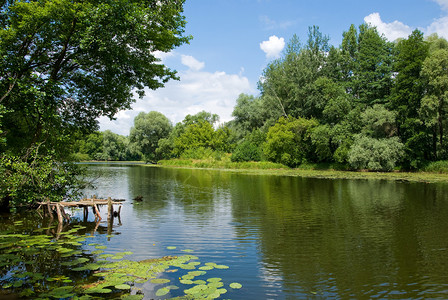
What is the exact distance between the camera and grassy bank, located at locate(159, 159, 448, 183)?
114 feet

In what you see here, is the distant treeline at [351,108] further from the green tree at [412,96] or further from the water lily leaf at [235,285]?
the water lily leaf at [235,285]

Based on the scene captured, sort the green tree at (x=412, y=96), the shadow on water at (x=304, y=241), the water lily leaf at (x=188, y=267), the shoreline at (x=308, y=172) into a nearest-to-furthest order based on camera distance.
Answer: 1. the shadow on water at (x=304, y=241)
2. the water lily leaf at (x=188, y=267)
3. the shoreline at (x=308, y=172)
4. the green tree at (x=412, y=96)

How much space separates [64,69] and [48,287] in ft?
35.3

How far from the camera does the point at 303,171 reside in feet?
149

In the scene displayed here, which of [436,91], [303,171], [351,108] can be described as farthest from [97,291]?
[351,108]

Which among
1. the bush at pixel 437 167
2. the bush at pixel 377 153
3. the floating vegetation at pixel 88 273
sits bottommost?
the floating vegetation at pixel 88 273

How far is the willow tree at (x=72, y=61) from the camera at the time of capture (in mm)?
11125

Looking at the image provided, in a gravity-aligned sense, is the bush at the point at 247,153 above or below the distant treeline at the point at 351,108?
below

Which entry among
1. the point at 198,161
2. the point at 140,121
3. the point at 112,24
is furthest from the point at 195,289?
the point at 140,121

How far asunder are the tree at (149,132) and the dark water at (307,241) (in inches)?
2609

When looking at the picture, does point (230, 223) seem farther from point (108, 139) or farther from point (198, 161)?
point (108, 139)

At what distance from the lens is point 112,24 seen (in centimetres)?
1116

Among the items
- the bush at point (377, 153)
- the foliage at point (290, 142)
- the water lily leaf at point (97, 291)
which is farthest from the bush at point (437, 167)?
the water lily leaf at point (97, 291)

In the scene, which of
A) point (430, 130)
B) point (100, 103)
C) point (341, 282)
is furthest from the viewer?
point (430, 130)
